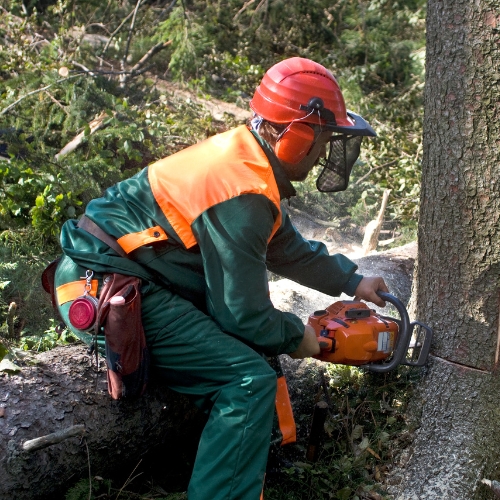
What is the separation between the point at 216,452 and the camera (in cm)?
227

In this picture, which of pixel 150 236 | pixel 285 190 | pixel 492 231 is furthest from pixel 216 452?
pixel 492 231

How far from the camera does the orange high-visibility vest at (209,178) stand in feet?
7.64

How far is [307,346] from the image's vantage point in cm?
267

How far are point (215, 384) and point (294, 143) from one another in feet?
3.37

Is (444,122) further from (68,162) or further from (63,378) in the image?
(68,162)

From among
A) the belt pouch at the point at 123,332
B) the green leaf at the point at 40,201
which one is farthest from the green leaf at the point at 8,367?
the green leaf at the point at 40,201

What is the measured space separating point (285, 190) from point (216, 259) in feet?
1.75

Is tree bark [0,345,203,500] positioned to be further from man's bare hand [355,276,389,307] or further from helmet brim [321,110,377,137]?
helmet brim [321,110,377,137]

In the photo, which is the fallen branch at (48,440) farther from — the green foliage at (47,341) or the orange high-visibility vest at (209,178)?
the green foliage at (47,341)

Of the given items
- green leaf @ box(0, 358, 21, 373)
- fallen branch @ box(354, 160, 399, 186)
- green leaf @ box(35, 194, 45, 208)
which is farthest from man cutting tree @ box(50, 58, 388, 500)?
fallen branch @ box(354, 160, 399, 186)

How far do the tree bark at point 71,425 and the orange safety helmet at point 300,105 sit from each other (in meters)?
1.24

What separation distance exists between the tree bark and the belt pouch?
163mm

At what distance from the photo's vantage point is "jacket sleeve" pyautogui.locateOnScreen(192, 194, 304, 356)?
2.30 metres

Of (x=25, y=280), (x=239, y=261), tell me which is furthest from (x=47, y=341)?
(x=239, y=261)
